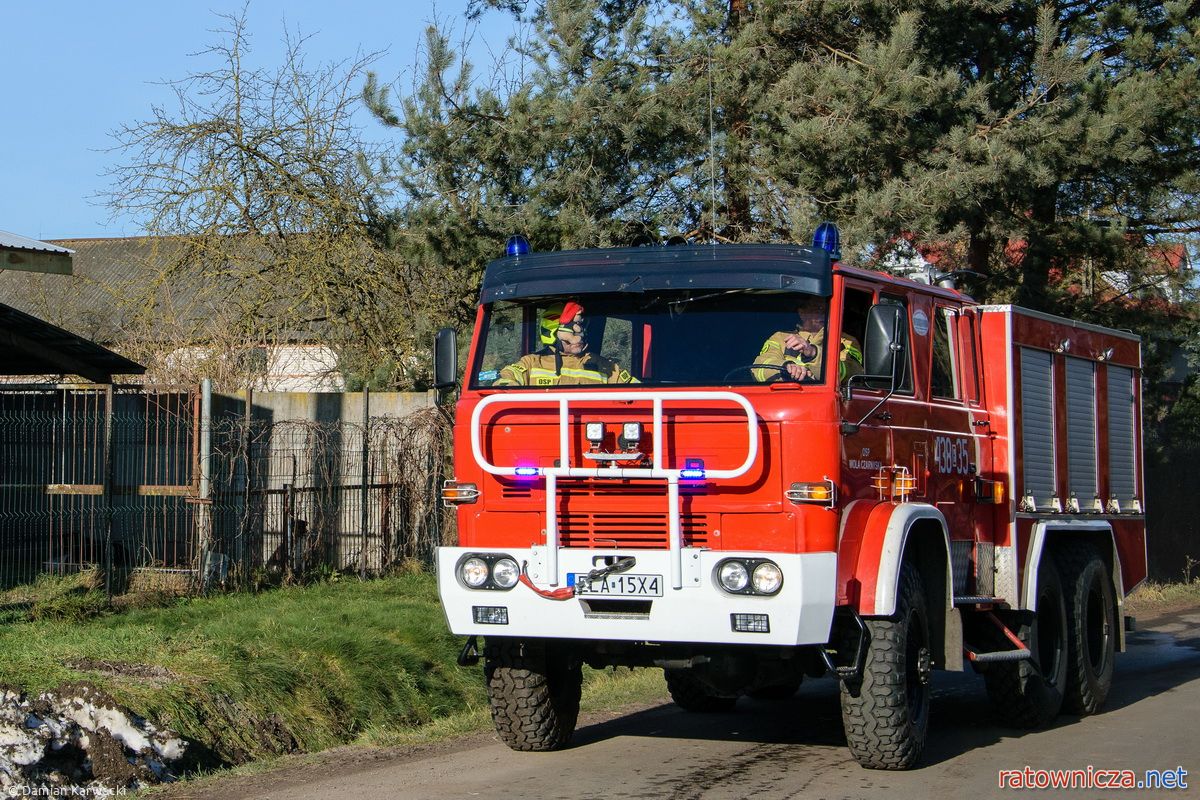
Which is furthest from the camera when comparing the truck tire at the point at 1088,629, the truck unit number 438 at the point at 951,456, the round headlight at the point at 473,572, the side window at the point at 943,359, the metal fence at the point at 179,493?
the metal fence at the point at 179,493

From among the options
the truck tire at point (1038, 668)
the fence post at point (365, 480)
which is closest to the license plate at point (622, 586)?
the truck tire at point (1038, 668)

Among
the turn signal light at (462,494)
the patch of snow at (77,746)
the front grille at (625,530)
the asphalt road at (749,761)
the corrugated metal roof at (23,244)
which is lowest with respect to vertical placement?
the asphalt road at (749,761)

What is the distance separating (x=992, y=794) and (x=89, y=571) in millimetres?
8459

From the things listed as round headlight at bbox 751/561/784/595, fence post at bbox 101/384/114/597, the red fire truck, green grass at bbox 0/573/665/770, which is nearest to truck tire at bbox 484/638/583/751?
the red fire truck

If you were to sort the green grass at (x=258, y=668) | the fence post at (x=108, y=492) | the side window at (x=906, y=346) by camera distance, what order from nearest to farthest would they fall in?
the side window at (x=906, y=346)
the green grass at (x=258, y=668)
the fence post at (x=108, y=492)

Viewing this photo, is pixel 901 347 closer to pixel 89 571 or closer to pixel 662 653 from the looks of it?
pixel 662 653

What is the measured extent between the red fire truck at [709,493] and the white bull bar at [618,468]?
0.01 metres

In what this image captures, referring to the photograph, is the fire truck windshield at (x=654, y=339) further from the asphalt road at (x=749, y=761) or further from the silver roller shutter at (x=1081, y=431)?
the silver roller shutter at (x=1081, y=431)

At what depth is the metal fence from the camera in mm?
11562

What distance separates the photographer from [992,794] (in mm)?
6453

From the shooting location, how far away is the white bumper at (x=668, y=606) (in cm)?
616

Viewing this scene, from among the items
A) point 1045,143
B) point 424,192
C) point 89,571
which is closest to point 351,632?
point 89,571

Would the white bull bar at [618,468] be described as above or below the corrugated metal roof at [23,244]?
below

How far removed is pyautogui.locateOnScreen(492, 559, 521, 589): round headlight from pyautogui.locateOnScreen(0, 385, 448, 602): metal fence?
5.71 meters
